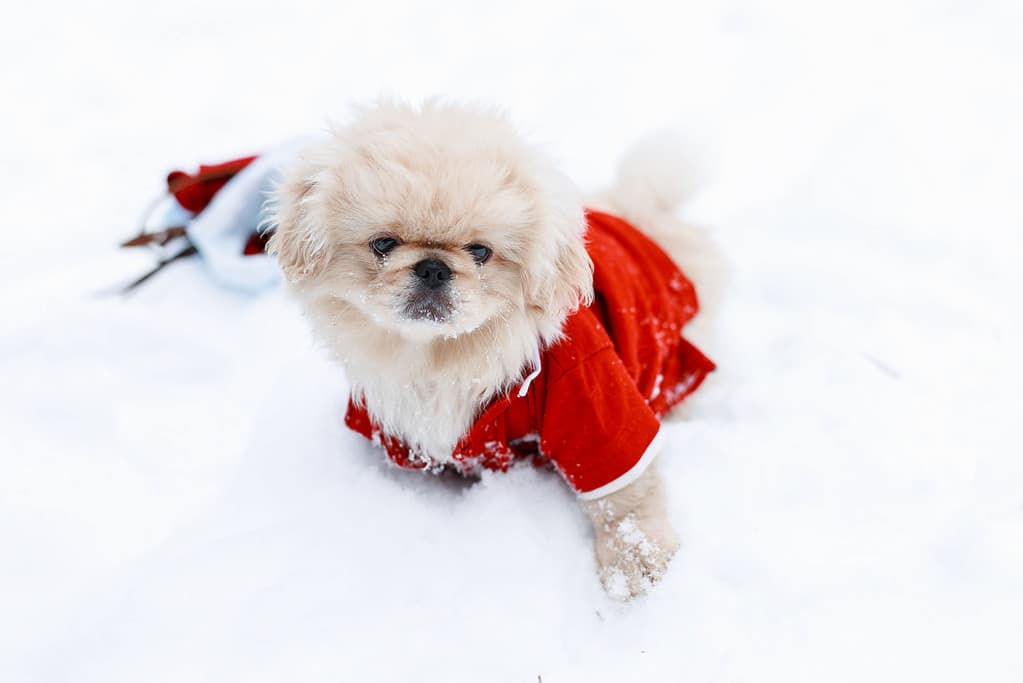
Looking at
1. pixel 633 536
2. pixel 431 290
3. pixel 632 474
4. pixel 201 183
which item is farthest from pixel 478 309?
pixel 201 183

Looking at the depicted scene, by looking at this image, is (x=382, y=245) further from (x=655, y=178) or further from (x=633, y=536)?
(x=655, y=178)

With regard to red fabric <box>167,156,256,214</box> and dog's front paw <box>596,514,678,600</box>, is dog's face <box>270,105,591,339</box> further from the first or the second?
red fabric <box>167,156,256,214</box>

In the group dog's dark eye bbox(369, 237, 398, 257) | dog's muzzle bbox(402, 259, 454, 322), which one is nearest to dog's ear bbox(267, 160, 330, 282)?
dog's dark eye bbox(369, 237, 398, 257)

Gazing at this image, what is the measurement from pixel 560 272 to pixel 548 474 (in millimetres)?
748

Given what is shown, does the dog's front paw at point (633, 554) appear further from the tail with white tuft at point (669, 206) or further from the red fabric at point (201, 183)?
the red fabric at point (201, 183)

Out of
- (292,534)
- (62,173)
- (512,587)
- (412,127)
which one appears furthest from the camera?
(62,173)

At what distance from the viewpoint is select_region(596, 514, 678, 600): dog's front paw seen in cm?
180

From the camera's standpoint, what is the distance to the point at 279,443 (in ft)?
7.39

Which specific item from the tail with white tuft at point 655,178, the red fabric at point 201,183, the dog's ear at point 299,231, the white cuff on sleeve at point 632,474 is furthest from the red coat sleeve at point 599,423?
the red fabric at point 201,183

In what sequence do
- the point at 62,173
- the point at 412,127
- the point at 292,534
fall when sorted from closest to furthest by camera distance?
the point at 412,127, the point at 292,534, the point at 62,173

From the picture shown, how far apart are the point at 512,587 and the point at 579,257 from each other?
860 mm

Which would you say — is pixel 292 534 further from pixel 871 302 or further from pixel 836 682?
pixel 871 302

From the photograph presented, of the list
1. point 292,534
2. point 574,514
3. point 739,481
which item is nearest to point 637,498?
point 574,514

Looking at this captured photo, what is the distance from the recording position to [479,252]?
157 cm
